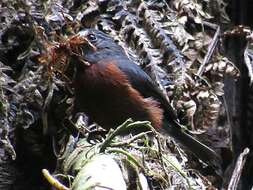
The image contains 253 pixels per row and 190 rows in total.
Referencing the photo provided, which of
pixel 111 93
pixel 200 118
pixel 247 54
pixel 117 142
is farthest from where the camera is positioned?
pixel 247 54

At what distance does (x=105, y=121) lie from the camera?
13.0 feet

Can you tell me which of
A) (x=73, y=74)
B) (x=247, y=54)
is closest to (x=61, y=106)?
(x=73, y=74)

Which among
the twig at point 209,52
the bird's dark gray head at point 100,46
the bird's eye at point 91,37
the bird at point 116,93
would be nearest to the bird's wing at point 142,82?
the bird at point 116,93

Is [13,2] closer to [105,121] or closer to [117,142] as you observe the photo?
[105,121]

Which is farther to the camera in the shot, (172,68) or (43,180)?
(172,68)

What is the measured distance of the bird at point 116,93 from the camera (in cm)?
399

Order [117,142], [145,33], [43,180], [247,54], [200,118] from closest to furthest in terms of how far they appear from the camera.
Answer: [117,142], [43,180], [200,118], [145,33], [247,54]

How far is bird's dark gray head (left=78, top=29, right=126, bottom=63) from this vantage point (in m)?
4.25

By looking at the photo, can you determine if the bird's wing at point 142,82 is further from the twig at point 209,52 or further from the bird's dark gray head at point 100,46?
the twig at point 209,52

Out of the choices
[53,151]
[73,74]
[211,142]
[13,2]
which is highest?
[13,2]

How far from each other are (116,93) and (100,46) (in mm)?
413

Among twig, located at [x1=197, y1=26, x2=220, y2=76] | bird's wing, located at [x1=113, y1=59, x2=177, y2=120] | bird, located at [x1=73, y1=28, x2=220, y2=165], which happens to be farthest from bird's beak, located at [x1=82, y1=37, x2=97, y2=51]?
twig, located at [x1=197, y1=26, x2=220, y2=76]

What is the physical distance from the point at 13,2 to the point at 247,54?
1970mm

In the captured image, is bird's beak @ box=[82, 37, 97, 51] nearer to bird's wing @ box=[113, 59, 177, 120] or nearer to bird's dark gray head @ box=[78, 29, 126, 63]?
bird's dark gray head @ box=[78, 29, 126, 63]
